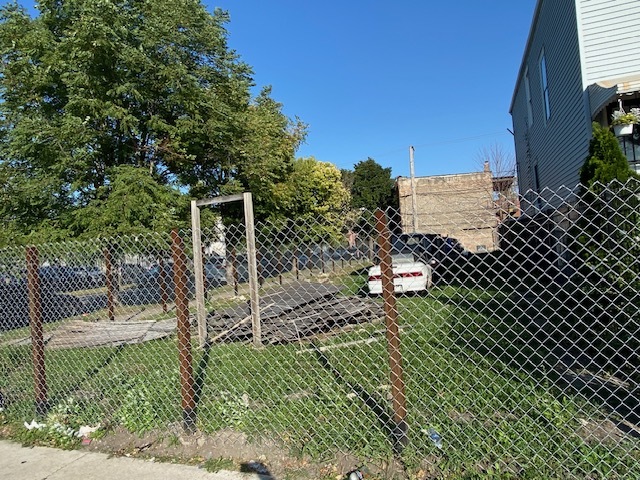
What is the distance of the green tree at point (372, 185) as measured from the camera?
150ft

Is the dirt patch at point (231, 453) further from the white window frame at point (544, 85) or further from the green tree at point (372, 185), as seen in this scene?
the green tree at point (372, 185)

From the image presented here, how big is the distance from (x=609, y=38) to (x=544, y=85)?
4.22m

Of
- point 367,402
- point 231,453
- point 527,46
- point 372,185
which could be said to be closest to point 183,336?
point 231,453

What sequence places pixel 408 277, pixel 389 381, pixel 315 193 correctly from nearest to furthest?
pixel 389 381, pixel 408 277, pixel 315 193

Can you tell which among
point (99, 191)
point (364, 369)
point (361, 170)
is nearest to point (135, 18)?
point (99, 191)

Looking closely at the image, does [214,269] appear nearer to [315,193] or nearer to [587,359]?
[587,359]

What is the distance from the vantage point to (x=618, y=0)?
8.67m

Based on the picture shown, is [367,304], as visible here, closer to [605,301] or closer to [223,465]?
[605,301]

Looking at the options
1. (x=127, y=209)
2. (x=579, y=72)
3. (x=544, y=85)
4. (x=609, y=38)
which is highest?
(x=544, y=85)

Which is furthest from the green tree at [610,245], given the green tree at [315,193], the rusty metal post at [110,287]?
the green tree at [315,193]

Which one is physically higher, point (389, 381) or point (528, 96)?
point (528, 96)

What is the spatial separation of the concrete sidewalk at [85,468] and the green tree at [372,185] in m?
41.9

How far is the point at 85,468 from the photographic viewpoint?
3.34 meters

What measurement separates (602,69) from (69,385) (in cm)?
1046
